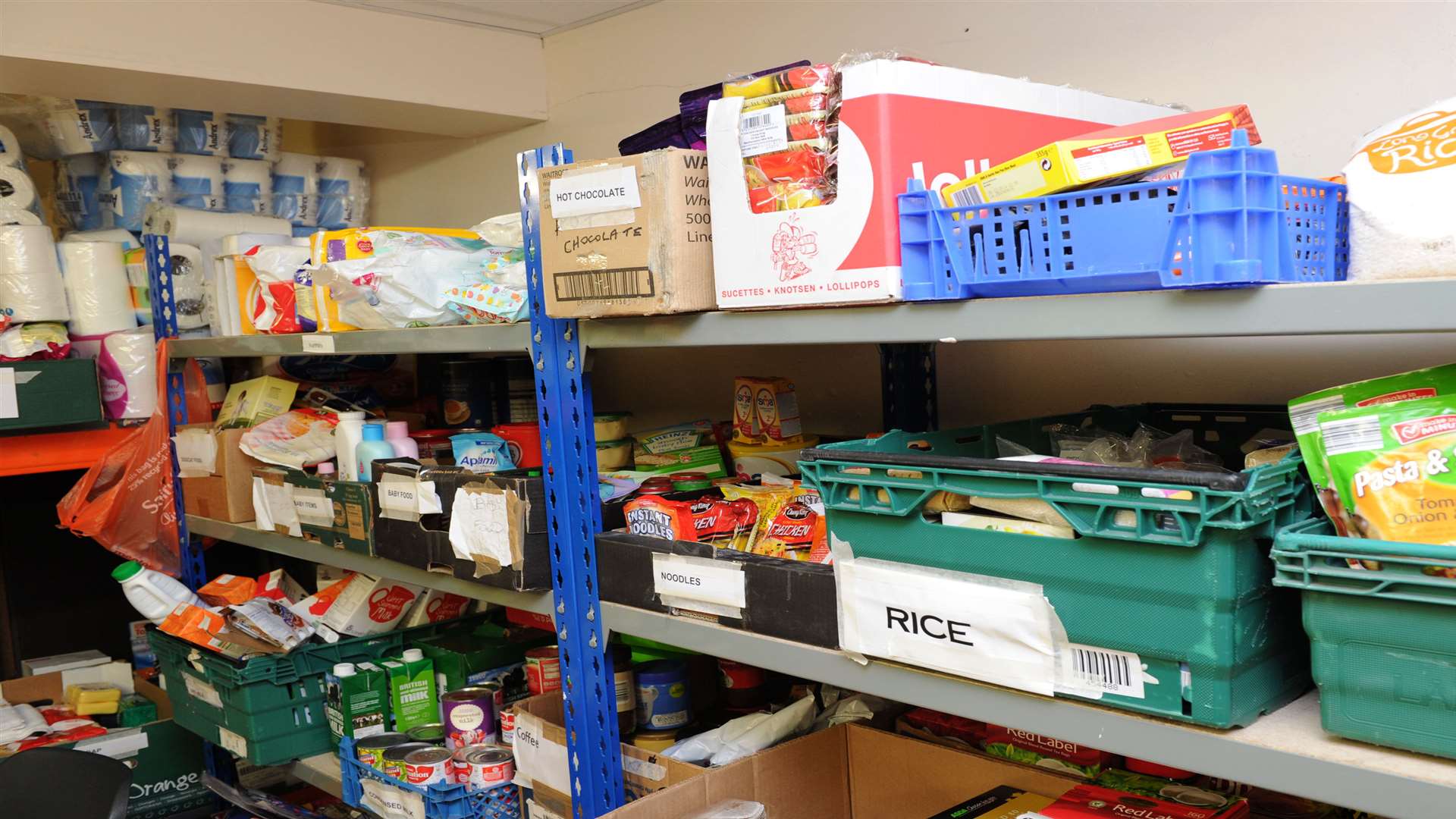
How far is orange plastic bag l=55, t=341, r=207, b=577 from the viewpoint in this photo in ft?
9.25

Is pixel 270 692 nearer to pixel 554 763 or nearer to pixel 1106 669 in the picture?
pixel 554 763

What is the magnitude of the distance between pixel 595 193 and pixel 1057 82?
90 centimetres

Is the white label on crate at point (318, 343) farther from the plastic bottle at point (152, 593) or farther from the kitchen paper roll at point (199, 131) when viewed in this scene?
the kitchen paper roll at point (199, 131)

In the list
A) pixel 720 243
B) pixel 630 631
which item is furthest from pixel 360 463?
pixel 720 243

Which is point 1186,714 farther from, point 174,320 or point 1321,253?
point 174,320

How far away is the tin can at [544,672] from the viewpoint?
2.06 meters

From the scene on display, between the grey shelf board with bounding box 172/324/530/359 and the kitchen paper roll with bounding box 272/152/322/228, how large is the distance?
73 centimetres

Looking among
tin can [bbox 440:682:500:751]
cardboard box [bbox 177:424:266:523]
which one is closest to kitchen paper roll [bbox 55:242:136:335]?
cardboard box [bbox 177:424:266:523]

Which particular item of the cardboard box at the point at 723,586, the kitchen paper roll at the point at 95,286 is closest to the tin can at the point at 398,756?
the cardboard box at the point at 723,586

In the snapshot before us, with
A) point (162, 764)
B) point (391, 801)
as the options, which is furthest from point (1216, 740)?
point (162, 764)

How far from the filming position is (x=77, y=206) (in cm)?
316

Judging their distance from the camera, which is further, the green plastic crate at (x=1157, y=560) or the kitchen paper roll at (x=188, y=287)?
the kitchen paper roll at (x=188, y=287)

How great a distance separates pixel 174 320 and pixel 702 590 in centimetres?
199

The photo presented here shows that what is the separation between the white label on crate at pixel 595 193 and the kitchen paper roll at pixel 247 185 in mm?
1986
